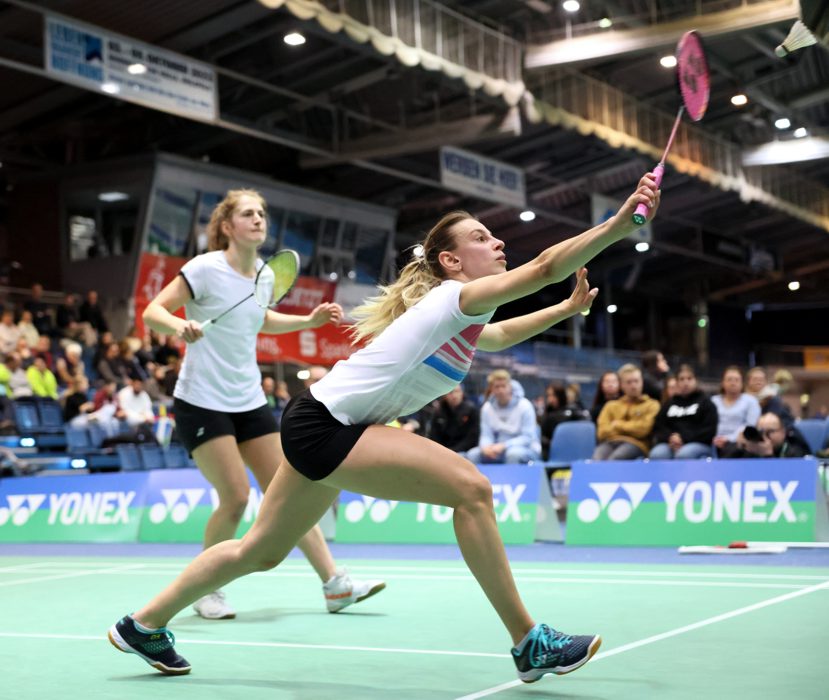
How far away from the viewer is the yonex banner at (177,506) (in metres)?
11.3

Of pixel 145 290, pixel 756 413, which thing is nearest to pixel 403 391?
pixel 756 413

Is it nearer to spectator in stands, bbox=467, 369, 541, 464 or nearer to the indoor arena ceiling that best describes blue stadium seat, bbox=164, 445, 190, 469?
spectator in stands, bbox=467, 369, 541, 464

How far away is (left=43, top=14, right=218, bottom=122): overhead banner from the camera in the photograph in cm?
1627

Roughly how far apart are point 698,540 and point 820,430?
3482mm

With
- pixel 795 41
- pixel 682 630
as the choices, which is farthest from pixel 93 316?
pixel 795 41

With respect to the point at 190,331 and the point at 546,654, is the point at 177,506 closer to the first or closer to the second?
the point at 190,331

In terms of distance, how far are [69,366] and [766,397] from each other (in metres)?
11.7

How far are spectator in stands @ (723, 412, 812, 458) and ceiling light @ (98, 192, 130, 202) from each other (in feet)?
57.6

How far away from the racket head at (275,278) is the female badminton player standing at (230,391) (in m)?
0.07

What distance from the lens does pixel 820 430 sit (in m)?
12.0

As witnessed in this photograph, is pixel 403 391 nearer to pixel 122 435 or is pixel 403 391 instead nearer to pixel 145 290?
pixel 122 435

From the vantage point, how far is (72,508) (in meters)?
12.2

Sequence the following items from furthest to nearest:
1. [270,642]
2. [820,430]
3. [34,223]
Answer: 1. [34,223]
2. [820,430]
3. [270,642]

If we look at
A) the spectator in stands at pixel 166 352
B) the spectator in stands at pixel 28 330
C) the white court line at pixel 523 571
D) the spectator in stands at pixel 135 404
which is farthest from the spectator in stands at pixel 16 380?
the white court line at pixel 523 571
